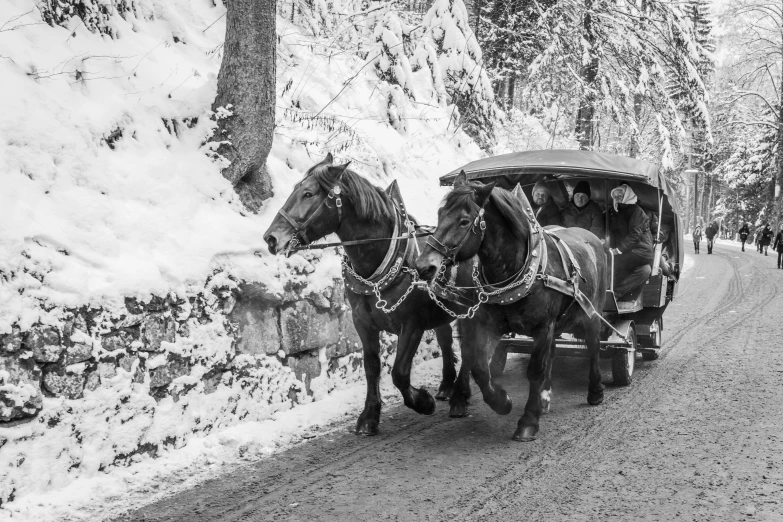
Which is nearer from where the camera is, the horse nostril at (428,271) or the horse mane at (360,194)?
the horse nostril at (428,271)

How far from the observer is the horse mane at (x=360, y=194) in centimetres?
450

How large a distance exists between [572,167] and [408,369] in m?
2.94

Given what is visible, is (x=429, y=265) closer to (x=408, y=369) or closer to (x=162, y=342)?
(x=408, y=369)

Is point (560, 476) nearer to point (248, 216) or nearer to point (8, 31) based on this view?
point (248, 216)

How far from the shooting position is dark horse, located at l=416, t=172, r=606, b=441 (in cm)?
439

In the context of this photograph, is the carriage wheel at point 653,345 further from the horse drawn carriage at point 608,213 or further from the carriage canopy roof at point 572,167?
the carriage canopy roof at point 572,167

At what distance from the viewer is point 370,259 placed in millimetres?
4801

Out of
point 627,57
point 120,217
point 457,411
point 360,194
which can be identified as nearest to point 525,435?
point 457,411

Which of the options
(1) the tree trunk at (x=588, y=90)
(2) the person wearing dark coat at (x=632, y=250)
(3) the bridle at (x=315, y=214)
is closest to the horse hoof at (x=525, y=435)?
(3) the bridle at (x=315, y=214)

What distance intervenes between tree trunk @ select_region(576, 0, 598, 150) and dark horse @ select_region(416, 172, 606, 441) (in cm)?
917

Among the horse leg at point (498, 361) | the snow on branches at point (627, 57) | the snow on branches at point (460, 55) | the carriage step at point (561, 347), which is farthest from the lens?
the snow on branches at point (627, 57)

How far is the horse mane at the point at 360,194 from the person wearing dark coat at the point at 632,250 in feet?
10.7

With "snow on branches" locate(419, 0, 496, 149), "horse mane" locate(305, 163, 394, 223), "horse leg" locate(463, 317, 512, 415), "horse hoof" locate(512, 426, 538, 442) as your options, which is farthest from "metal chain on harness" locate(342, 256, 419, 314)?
"snow on branches" locate(419, 0, 496, 149)

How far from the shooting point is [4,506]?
3398 millimetres
